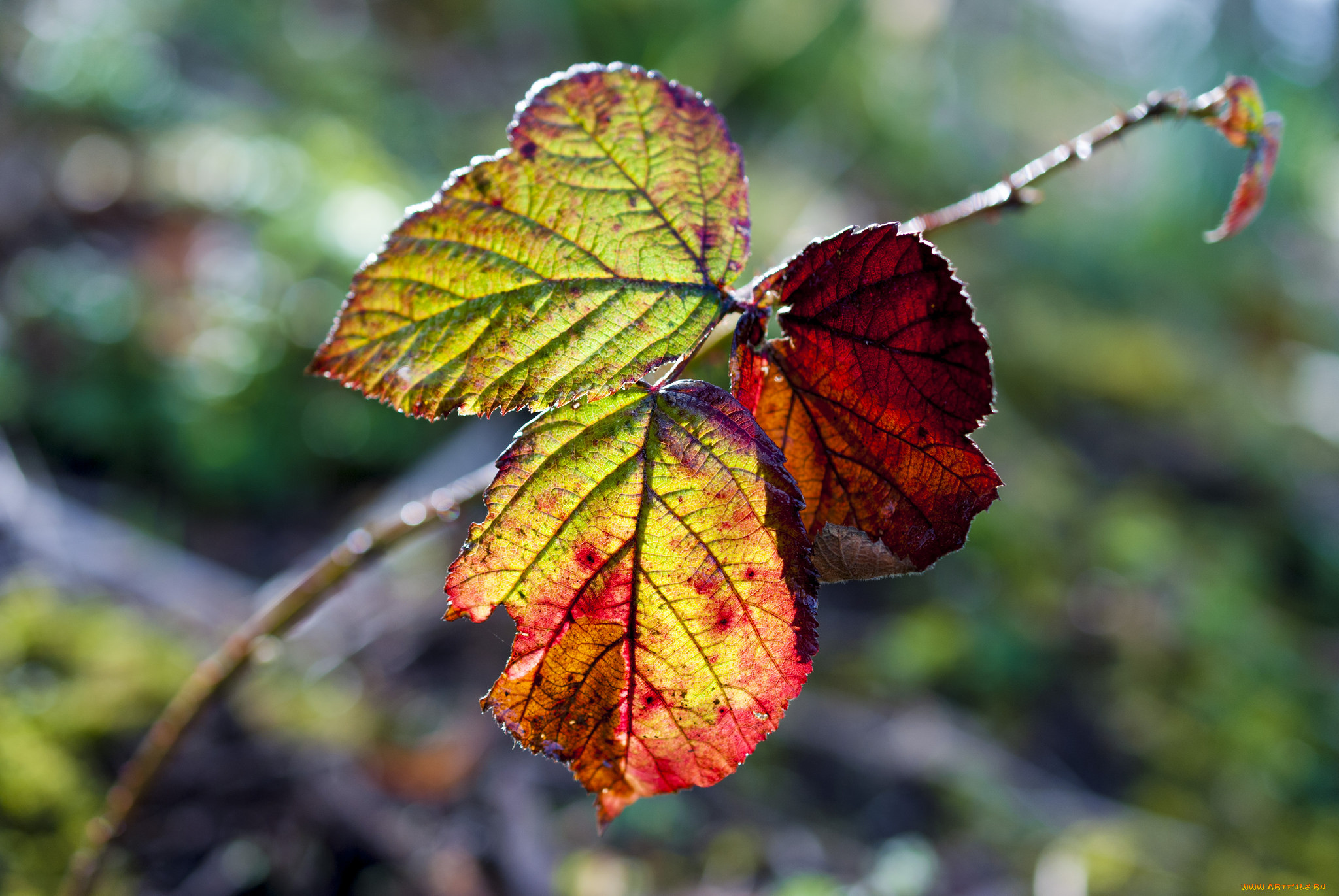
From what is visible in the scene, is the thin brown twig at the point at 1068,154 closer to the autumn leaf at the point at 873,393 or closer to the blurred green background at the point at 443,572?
the autumn leaf at the point at 873,393

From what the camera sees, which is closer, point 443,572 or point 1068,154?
point 1068,154

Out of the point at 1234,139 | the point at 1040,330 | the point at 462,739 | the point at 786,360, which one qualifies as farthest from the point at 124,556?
the point at 1040,330

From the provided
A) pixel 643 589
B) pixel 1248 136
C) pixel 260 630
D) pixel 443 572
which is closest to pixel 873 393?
pixel 643 589

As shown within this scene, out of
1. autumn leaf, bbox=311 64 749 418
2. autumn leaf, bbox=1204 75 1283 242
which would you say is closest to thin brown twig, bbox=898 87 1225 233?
autumn leaf, bbox=1204 75 1283 242

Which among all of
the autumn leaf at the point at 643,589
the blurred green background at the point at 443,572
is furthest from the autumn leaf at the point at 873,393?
the blurred green background at the point at 443,572

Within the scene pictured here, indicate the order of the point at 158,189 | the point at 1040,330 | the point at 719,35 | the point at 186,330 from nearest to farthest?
the point at 186,330
the point at 158,189
the point at 1040,330
the point at 719,35

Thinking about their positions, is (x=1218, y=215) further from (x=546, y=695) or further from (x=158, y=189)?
(x=546, y=695)

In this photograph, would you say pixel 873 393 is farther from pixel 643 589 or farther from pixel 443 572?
pixel 443 572
